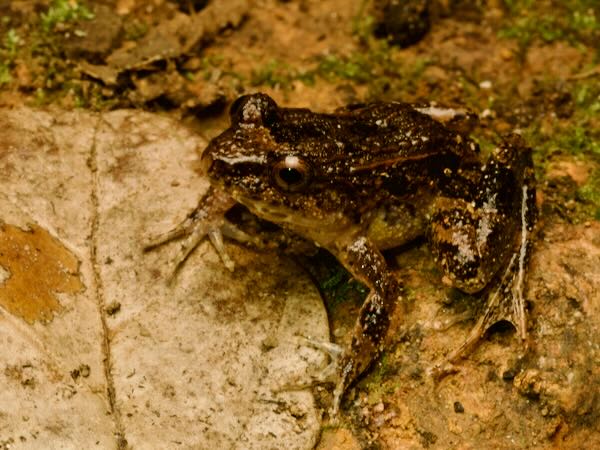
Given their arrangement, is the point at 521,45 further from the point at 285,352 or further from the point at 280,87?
the point at 285,352

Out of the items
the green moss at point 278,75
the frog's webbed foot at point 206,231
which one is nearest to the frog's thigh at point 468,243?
the frog's webbed foot at point 206,231

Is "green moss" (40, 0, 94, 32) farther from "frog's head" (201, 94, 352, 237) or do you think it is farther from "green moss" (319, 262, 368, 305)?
"green moss" (319, 262, 368, 305)

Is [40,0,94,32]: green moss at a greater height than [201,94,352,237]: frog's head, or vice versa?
[40,0,94,32]: green moss

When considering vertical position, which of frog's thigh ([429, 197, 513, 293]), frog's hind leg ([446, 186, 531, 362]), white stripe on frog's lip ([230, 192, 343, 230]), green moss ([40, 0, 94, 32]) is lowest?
frog's hind leg ([446, 186, 531, 362])

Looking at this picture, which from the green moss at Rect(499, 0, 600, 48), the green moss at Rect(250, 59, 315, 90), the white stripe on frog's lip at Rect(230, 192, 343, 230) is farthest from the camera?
the green moss at Rect(499, 0, 600, 48)

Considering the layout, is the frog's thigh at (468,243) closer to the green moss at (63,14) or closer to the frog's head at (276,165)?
the frog's head at (276,165)

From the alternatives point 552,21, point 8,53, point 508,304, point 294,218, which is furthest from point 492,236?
point 8,53

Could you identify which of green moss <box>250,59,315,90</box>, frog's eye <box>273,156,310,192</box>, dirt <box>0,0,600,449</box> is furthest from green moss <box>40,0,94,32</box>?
frog's eye <box>273,156,310,192</box>
